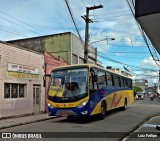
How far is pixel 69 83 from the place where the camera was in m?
15.4

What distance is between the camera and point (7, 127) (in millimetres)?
14023

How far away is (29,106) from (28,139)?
10.3 metres

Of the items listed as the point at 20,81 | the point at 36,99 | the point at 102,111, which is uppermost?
the point at 20,81

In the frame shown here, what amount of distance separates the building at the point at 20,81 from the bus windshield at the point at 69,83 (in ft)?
12.1

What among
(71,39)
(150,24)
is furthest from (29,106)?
(150,24)

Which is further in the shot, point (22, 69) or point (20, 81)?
point (22, 69)

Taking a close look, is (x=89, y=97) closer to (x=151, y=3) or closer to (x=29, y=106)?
(x=29, y=106)

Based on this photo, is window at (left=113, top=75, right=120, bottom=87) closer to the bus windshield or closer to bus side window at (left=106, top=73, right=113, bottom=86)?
bus side window at (left=106, top=73, right=113, bottom=86)

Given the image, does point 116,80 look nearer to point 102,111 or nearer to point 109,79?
point 109,79

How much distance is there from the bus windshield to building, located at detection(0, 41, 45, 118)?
12.1 ft

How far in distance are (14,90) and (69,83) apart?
5413mm

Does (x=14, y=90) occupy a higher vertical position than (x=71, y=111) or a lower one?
higher

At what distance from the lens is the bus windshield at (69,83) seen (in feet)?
49.7

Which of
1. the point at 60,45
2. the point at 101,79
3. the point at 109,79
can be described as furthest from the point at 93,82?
the point at 60,45
